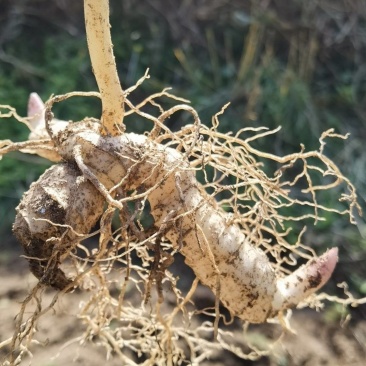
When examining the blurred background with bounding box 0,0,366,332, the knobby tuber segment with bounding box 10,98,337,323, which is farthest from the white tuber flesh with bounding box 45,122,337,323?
the blurred background with bounding box 0,0,366,332

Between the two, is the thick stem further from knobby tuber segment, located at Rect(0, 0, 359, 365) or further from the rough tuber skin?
the rough tuber skin

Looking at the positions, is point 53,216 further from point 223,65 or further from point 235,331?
point 223,65

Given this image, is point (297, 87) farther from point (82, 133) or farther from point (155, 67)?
point (82, 133)

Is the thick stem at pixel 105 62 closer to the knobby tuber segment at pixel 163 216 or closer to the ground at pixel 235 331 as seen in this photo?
the knobby tuber segment at pixel 163 216

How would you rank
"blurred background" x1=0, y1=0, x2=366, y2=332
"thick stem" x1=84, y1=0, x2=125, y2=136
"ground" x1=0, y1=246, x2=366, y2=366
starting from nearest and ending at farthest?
"thick stem" x1=84, y1=0, x2=125, y2=136 < "ground" x1=0, y1=246, x2=366, y2=366 < "blurred background" x1=0, y1=0, x2=366, y2=332

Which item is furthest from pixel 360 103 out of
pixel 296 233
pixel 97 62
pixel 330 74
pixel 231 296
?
pixel 97 62

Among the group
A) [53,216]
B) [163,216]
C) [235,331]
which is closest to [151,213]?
[163,216]
